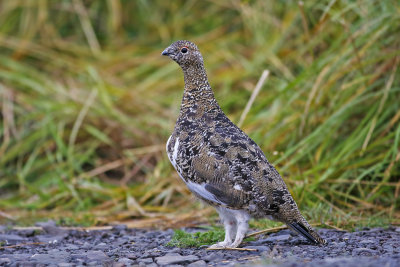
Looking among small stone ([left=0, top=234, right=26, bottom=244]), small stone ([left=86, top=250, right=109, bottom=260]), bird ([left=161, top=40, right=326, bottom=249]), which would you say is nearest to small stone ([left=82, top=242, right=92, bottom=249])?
small stone ([left=86, top=250, right=109, bottom=260])

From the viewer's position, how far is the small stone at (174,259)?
3.41 m

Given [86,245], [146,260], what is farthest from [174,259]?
[86,245]

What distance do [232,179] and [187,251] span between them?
1.82 ft

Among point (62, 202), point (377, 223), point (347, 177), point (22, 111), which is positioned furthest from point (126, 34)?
point (377, 223)

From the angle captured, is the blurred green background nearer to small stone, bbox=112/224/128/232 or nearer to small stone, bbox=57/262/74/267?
small stone, bbox=112/224/128/232

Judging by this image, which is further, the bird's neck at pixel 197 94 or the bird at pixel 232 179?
the bird's neck at pixel 197 94

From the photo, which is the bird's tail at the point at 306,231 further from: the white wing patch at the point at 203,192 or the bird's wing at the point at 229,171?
the white wing patch at the point at 203,192

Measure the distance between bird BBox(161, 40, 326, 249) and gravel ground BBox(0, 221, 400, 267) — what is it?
172 mm

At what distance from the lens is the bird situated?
3.73 m

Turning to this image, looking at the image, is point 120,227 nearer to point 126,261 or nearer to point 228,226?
point 228,226

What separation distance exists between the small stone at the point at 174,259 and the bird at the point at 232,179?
1.28 feet

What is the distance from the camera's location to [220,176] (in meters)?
3.76

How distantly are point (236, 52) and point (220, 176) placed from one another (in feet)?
15.7

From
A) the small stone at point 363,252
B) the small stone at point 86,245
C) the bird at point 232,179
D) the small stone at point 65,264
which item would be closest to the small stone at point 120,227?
the small stone at point 86,245
